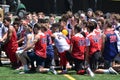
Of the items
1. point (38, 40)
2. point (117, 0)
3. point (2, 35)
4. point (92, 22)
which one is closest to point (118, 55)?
point (92, 22)

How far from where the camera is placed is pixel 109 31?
1314cm

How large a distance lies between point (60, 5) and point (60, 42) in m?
23.4

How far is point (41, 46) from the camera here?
12883 mm

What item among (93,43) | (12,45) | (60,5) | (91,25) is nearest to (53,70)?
(93,43)

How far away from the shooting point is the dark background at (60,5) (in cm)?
3628

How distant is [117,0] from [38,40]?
23736mm

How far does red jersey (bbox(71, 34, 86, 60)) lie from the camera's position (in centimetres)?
1276

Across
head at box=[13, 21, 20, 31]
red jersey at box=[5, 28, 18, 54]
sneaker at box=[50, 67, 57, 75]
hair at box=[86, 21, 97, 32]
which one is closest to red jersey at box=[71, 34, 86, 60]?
hair at box=[86, 21, 97, 32]

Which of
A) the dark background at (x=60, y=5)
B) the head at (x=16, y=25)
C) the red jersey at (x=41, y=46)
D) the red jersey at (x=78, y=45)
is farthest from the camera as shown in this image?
the dark background at (x=60, y=5)

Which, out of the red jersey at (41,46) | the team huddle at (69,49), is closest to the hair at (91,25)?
the team huddle at (69,49)

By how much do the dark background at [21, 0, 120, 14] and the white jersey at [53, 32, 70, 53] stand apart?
2202cm

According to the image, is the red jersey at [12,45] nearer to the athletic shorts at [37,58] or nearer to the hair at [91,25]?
the athletic shorts at [37,58]

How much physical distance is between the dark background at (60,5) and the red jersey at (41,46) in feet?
73.6

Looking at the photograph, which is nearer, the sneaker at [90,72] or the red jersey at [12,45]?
the sneaker at [90,72]
